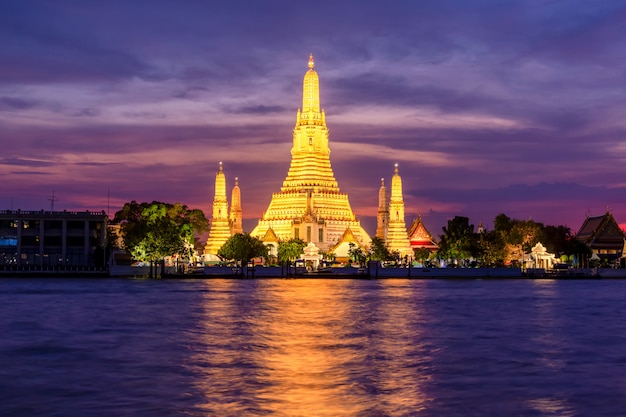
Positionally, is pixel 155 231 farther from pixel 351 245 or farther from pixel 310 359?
pixel 310 359

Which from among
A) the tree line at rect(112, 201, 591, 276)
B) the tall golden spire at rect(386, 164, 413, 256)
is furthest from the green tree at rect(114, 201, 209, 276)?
the tall golden spire at rect(386, 164, 413, 256)

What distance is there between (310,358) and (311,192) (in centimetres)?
10953

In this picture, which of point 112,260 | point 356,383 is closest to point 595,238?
Answer: point 112,260

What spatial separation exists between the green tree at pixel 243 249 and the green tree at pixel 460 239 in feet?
80.7

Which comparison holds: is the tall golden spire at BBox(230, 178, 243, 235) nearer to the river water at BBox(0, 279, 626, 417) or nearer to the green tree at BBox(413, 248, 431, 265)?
the green tree at BBox(413, 248, 431, 265)

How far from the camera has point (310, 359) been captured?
3747 centimetres

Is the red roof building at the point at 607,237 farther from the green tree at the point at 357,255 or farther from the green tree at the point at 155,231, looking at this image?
the green tree at the point at 155,231

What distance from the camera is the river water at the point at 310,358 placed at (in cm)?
2716

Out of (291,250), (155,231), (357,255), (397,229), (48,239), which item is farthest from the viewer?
(397,229)

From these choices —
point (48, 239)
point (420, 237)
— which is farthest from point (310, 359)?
point (420, 237)

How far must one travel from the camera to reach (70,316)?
57.3 metres

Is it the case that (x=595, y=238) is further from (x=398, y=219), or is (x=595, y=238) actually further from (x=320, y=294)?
(x=320, y=294)

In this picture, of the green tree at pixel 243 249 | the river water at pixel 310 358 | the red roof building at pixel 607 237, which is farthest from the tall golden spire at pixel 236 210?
the river water at pixel 310 358

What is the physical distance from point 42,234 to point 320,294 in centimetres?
5477
